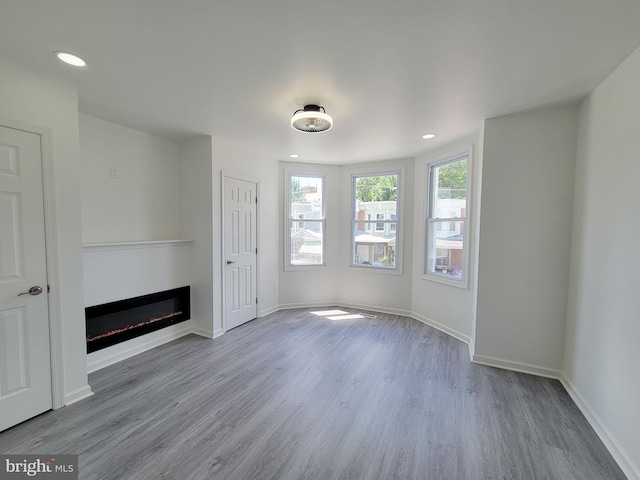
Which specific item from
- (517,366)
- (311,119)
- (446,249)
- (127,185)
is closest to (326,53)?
(311,119)

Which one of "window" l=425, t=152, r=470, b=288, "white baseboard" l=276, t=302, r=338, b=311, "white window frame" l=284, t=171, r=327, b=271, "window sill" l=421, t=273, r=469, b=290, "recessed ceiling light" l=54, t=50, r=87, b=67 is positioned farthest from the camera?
"white baseboard" l=276, t=302, r=338, b=311

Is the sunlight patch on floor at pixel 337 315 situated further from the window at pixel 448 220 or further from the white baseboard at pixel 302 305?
the window at pixel 448 220

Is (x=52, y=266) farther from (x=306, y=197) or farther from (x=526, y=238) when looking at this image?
(x=526, y=238)

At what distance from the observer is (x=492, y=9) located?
1.36m

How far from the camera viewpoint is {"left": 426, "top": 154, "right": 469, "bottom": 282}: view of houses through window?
356 centimetres

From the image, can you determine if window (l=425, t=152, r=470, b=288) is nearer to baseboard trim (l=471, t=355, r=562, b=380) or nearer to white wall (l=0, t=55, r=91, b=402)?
baseboard trim (l=471, t=355, r=562, b=380)

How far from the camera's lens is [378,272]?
4.57 m

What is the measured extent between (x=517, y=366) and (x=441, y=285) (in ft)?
4.24

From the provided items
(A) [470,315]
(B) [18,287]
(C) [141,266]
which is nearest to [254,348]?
(C) [141,266]

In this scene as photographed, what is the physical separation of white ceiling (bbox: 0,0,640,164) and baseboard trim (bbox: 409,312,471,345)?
2525 millimetres

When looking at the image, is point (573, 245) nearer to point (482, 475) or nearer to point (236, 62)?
point (482, 475)

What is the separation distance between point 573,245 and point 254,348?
3305 millimetres

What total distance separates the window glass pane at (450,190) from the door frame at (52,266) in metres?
4.04

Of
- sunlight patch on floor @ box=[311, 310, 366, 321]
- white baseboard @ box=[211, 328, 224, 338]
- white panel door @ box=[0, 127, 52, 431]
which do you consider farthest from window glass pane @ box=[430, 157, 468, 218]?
white panel door @ box=[0, 127, 52, 431]
